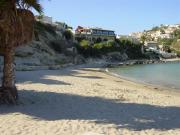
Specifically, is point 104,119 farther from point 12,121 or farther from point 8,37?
point 8,37

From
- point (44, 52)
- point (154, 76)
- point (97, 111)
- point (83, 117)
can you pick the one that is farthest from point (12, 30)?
point (44, 52)

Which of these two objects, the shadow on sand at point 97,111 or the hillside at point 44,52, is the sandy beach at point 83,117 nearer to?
the shadow on sand at point 97,111

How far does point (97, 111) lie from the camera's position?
13.8 m

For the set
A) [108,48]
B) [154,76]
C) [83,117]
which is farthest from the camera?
[108,48]

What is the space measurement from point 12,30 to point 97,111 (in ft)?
13.5

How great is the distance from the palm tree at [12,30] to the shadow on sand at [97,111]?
2.33 ft

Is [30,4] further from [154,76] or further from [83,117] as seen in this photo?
[154,76]

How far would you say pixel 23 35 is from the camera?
13961 millimetres

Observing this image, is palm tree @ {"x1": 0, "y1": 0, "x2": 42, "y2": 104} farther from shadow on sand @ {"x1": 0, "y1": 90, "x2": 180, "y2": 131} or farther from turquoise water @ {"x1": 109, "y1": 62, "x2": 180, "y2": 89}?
turquoise water @ {"x1": 109, "y1": 62, "x2": 180, "y2": 89}

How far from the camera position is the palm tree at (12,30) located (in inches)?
531

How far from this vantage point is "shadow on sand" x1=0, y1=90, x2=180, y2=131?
1199cm

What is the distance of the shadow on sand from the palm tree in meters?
0.71

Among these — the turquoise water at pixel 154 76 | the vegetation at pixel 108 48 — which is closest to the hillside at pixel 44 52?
the vegetation at pixel 108 48

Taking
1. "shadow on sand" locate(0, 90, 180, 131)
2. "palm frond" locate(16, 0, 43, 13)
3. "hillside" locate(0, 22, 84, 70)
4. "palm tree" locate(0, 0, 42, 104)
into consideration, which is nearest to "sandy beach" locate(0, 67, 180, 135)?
"shadow on sand" locate(0, 90, 180, 131)
